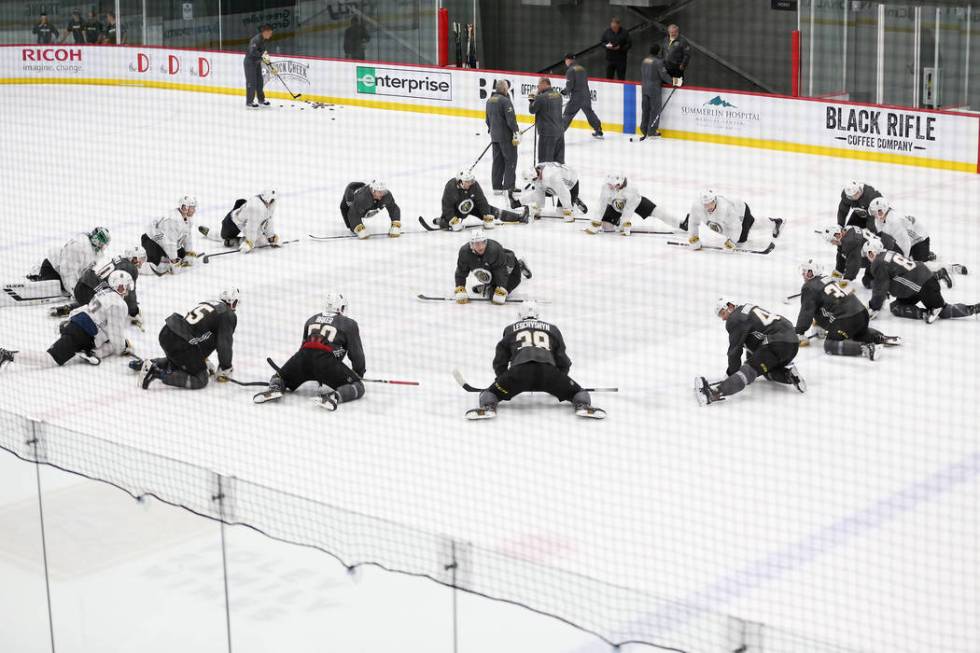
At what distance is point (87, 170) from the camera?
66.3 ft

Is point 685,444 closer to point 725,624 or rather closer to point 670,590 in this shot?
point 670,590

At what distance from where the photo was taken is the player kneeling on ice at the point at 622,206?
15518mm

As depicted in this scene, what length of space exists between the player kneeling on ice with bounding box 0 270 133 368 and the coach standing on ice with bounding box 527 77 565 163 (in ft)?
26.7

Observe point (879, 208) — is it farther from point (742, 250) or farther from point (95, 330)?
point (95, 330)

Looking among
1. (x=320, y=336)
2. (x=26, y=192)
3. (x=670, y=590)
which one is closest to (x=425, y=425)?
(x=320, y=336)

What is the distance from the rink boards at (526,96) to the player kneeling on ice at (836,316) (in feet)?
28.0

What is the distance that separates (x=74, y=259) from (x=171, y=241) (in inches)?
56.2

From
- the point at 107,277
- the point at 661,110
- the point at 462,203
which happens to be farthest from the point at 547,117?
the point at 107,277

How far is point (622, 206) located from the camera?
51.2ft

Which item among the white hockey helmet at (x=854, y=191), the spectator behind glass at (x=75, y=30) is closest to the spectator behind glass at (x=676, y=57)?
the white hockey helmet at (x=854, y=191)

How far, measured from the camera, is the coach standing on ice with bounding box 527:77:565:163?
18.3 metres

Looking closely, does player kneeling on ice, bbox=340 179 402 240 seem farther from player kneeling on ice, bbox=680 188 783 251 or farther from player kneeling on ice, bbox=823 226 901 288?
player kneeling on ice, bbox=823 226 901 288

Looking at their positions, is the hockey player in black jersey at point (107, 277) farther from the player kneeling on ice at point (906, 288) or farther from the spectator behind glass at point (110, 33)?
the spectator behind glass at point (110, 33)

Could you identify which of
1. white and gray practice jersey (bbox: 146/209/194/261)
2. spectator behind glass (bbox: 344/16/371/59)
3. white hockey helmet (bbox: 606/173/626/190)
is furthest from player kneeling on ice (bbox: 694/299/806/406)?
spectator behind glass (bbox: 344/16/371/59)
